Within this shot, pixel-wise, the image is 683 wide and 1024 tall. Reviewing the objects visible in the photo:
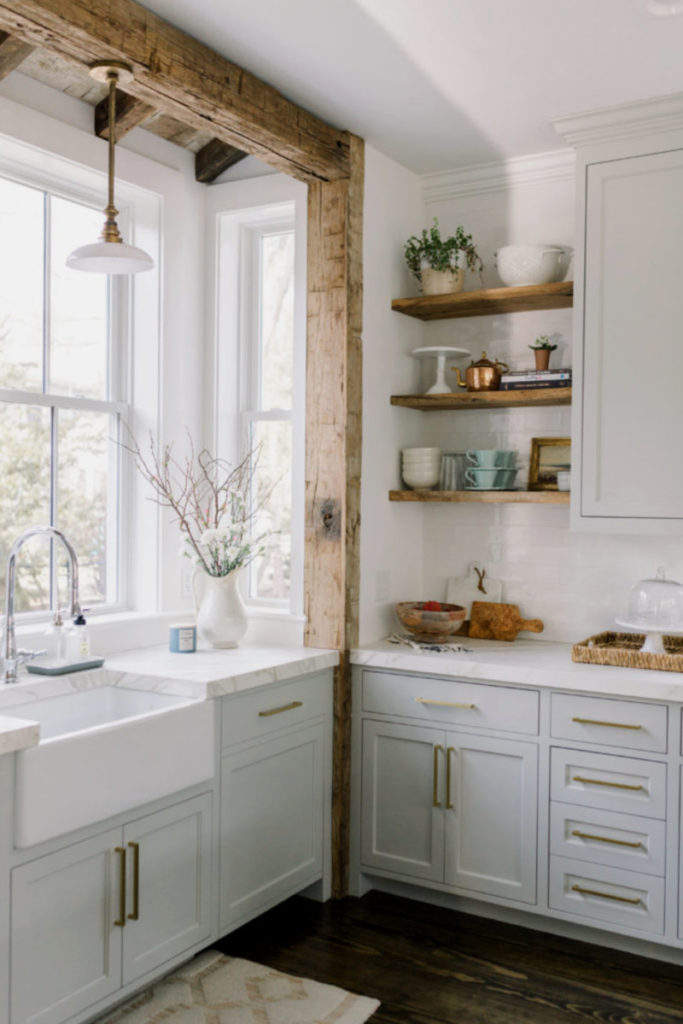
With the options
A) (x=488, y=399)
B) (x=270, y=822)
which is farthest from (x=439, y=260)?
(x=270, y=822)

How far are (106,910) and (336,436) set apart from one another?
67.4 inches

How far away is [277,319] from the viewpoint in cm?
373

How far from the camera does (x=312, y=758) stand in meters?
3.20

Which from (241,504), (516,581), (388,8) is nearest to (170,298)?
(241,504)

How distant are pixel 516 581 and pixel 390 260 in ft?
4.43

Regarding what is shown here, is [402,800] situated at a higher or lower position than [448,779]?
lower

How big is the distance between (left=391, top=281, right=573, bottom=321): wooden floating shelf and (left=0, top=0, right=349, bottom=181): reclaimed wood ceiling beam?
58 cm

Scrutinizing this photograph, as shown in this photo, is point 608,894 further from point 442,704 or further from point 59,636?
point 59,636

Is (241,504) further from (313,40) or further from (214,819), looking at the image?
(313,40)

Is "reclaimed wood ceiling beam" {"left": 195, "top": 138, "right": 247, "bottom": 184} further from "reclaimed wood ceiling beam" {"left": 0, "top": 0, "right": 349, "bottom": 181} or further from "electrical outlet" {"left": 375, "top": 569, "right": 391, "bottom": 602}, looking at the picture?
"electrical outlet" {"left": 375, "top": 569, "right": 391, "bottom": 602}

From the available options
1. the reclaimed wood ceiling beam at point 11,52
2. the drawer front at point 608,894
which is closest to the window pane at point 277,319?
the reclaimed wood ceiling beam at point 11,52

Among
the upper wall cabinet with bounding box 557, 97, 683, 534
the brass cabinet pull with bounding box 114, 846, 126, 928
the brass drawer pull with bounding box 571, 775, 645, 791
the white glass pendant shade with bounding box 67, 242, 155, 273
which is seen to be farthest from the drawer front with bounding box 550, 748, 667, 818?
the white glass pendant shade with bounding box 67, 242, 155, 273

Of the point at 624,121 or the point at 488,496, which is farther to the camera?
the point at 488,496

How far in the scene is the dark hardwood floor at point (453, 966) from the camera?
260 centimetres
